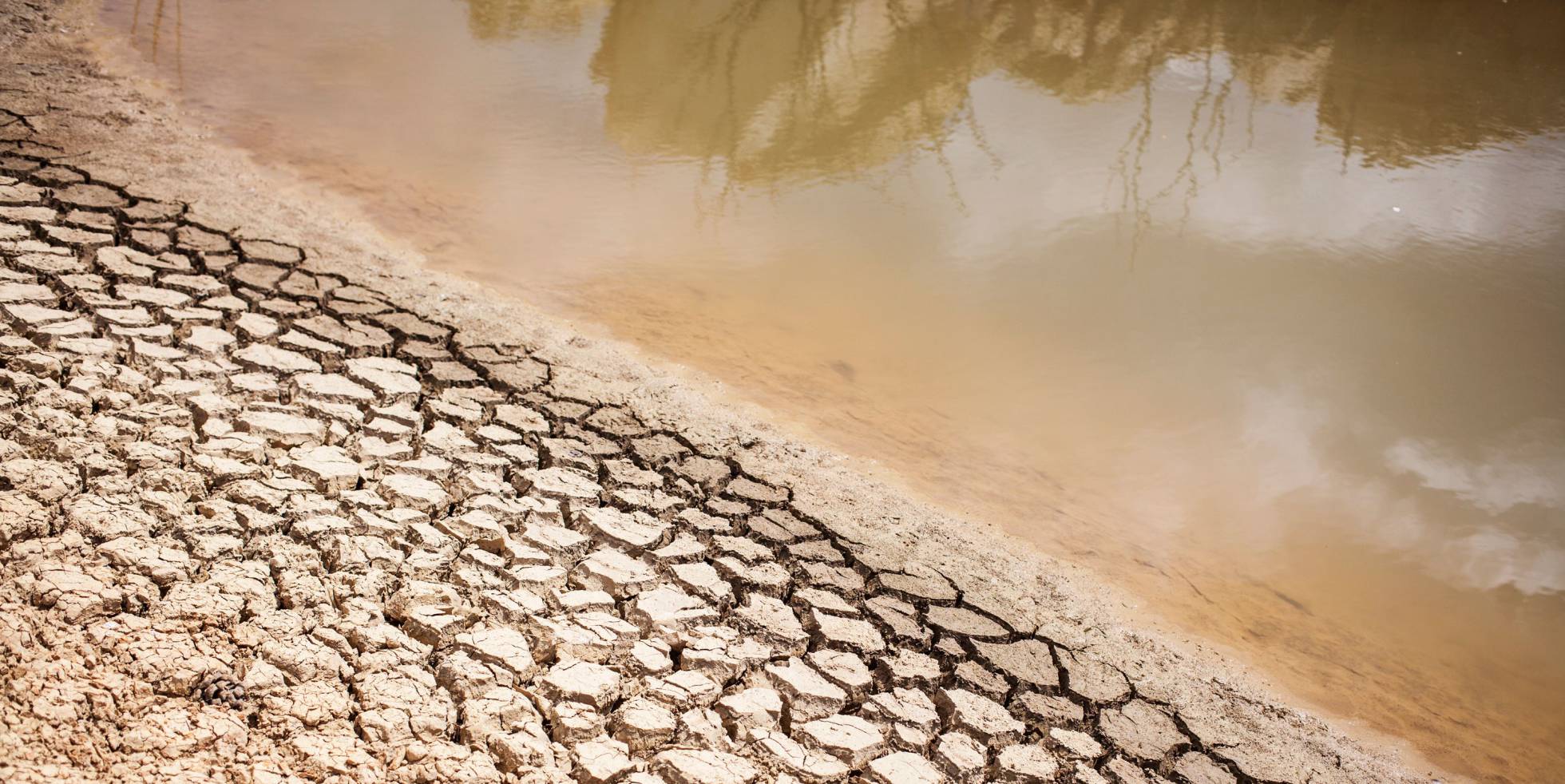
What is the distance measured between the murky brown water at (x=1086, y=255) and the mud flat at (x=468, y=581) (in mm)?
416

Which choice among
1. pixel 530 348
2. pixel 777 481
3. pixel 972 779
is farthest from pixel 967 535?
pixel 530 348

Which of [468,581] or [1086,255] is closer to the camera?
[468,581]

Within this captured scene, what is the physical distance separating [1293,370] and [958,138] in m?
2.08

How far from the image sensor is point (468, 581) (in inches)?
86.4

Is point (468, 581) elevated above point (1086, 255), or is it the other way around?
point (1086, 255)

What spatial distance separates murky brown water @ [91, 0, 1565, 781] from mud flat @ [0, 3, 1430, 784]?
416 mm

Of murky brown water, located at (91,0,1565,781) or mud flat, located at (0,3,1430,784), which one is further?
murky brown water, located at (91,0,1565,781)

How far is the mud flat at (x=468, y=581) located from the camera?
1.86 m

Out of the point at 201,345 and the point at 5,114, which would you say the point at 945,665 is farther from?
the point at 5,114

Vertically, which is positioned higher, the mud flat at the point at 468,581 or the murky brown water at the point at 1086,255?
the murky brown water at the point at 1086,255

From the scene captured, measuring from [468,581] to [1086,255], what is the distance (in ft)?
9.80

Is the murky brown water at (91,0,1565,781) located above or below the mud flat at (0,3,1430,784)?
above

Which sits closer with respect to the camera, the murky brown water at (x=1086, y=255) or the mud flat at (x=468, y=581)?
the mud flat at (x=468, y=581)

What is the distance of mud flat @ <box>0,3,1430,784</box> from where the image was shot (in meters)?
1.86
